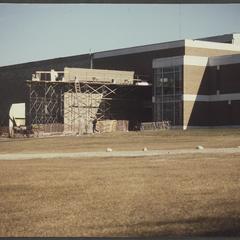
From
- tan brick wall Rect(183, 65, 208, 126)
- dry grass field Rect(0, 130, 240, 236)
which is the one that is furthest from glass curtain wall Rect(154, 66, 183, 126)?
dry grass field Rect(0, 130, 240, 236)

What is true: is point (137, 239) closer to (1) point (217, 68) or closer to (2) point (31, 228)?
(2) point (31, 228)

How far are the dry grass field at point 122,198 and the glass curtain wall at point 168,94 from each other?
41032mm

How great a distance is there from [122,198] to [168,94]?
2123 inches

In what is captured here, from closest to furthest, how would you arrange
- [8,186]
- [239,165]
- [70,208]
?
[70,208], [8,186], [239,165]

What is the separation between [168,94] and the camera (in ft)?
220

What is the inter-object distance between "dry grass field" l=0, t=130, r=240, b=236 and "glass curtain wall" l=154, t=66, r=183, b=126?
41.0 m

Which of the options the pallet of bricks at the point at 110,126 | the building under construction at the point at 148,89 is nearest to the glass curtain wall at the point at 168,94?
the building under construction at the point at 148,89

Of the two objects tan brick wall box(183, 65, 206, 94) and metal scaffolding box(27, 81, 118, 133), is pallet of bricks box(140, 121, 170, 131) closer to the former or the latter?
tan brick wall box(183, 65, 206, 94)

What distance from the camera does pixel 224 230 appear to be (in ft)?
33.8

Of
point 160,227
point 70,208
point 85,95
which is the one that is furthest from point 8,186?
point 85,95

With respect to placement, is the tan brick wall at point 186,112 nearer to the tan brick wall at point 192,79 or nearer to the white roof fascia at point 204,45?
the tan brick wall at point 192,79

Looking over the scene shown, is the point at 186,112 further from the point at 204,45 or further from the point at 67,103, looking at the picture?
the point at 67,103

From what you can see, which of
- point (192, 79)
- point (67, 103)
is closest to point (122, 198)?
point (192, 79)

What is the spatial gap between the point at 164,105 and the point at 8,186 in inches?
2023
